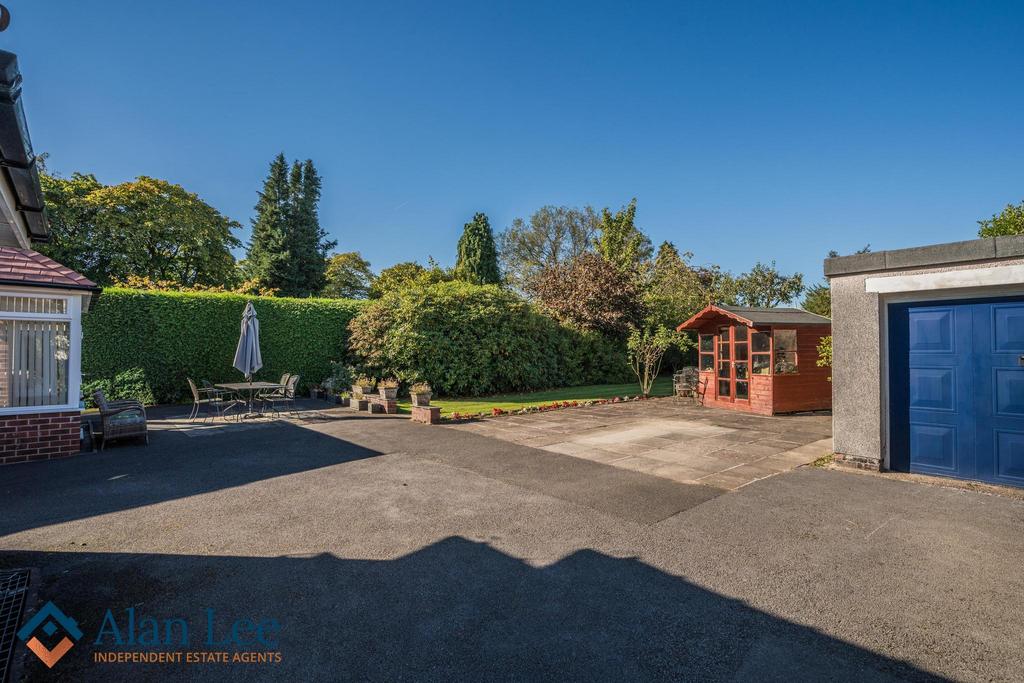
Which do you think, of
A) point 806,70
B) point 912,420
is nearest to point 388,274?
point 806,70

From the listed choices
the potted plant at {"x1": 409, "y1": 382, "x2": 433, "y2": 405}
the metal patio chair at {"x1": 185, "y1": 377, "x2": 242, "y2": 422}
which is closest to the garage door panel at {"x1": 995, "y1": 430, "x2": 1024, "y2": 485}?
the potted plant at {"x1": 409, "y1": 382, "x2": 433, "y2": 405}

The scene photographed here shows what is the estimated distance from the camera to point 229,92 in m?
11.3

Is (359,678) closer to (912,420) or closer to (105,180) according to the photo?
(912,420)

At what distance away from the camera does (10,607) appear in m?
2.94

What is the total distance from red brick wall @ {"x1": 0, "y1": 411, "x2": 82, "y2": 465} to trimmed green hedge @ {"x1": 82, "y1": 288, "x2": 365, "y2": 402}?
5.84 m

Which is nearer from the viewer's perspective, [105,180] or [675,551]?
[675,551]

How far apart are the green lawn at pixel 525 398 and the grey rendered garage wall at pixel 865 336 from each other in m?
7.11

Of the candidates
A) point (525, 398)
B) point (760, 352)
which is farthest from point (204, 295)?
point (760, 352)

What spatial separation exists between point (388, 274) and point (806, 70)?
28.4 meters

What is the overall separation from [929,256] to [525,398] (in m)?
10.3

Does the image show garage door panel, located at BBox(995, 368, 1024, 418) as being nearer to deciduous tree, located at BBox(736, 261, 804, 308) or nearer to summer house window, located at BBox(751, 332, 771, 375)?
summer house window, located at BBox(751, 332, 771, 375)

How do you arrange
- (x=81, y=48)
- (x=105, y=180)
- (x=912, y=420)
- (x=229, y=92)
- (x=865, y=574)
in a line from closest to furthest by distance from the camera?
(x=865, y=574) → (x=912, y=420) → (x=81, y=48) → (x=229, y=92) → (x=105, y=180)

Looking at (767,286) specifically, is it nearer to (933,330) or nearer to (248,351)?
(933,330)

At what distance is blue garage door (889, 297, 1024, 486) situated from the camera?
16.9ft
